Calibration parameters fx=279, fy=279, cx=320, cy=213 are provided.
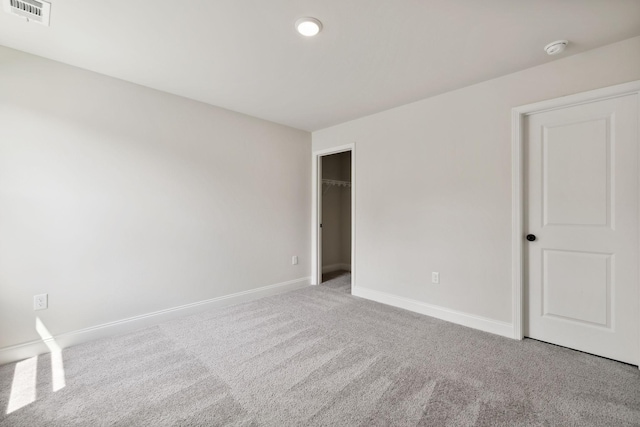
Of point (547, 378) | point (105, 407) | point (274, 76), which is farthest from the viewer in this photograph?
Result: point (274, 76)

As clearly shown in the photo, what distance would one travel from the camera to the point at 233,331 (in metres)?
2.64

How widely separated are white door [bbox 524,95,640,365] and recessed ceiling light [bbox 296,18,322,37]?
6.53 feet

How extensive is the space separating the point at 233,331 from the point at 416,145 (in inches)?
108

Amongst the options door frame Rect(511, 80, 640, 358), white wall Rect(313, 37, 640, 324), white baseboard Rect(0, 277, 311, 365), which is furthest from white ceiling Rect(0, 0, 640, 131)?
white baseboard Rect(0, 277, 311, 365)

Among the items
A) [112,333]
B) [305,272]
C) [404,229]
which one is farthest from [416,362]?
[112,333]

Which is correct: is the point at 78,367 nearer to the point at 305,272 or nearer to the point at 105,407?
the point at 105,407

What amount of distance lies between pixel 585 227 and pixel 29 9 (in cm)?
417

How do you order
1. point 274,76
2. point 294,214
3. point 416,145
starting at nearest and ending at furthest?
point 274,76
point 416,145
point 294,214

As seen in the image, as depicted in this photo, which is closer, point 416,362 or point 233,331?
point 416,362

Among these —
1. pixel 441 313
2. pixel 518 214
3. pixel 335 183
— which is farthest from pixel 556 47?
pixel 335 183

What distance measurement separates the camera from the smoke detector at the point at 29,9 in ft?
5.52

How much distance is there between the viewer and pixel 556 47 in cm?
206

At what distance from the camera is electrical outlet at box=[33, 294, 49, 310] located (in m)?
2.23

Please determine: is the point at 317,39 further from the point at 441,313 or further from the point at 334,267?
the point at 334,267
